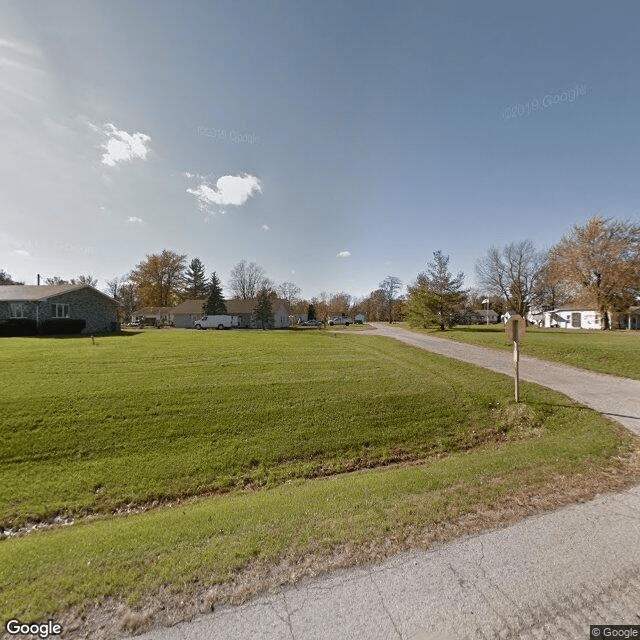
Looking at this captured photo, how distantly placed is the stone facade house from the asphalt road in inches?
1234

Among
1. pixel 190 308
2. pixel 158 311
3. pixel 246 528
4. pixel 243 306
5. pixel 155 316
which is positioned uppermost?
pixel 243 306

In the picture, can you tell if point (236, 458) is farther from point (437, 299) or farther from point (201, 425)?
point (437, 299)

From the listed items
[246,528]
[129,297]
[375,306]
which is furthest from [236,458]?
[375,306]

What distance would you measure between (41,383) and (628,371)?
1978 centimetres

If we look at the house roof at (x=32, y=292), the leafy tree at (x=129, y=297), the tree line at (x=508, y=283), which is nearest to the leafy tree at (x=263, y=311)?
the tree line at (x=508, y=283)

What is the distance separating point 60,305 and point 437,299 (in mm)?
35289

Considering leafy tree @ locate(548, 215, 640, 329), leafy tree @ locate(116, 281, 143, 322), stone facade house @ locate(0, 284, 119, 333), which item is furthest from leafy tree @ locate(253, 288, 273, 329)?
leafy tree @ locate(548, 215, 640, 329)

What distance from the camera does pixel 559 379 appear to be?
35.3 ft

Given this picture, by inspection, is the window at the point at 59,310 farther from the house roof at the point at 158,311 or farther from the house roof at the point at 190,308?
the house roof at the point at 158,311

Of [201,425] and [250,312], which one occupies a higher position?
[250,312]

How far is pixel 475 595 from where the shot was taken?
98.0 inches

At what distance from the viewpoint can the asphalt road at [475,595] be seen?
87.7 inches

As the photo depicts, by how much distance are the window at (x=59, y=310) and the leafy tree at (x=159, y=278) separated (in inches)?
1377

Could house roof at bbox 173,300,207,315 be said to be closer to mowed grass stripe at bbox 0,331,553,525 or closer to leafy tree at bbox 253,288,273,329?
leafy tree at bbox 253,288,273,329
